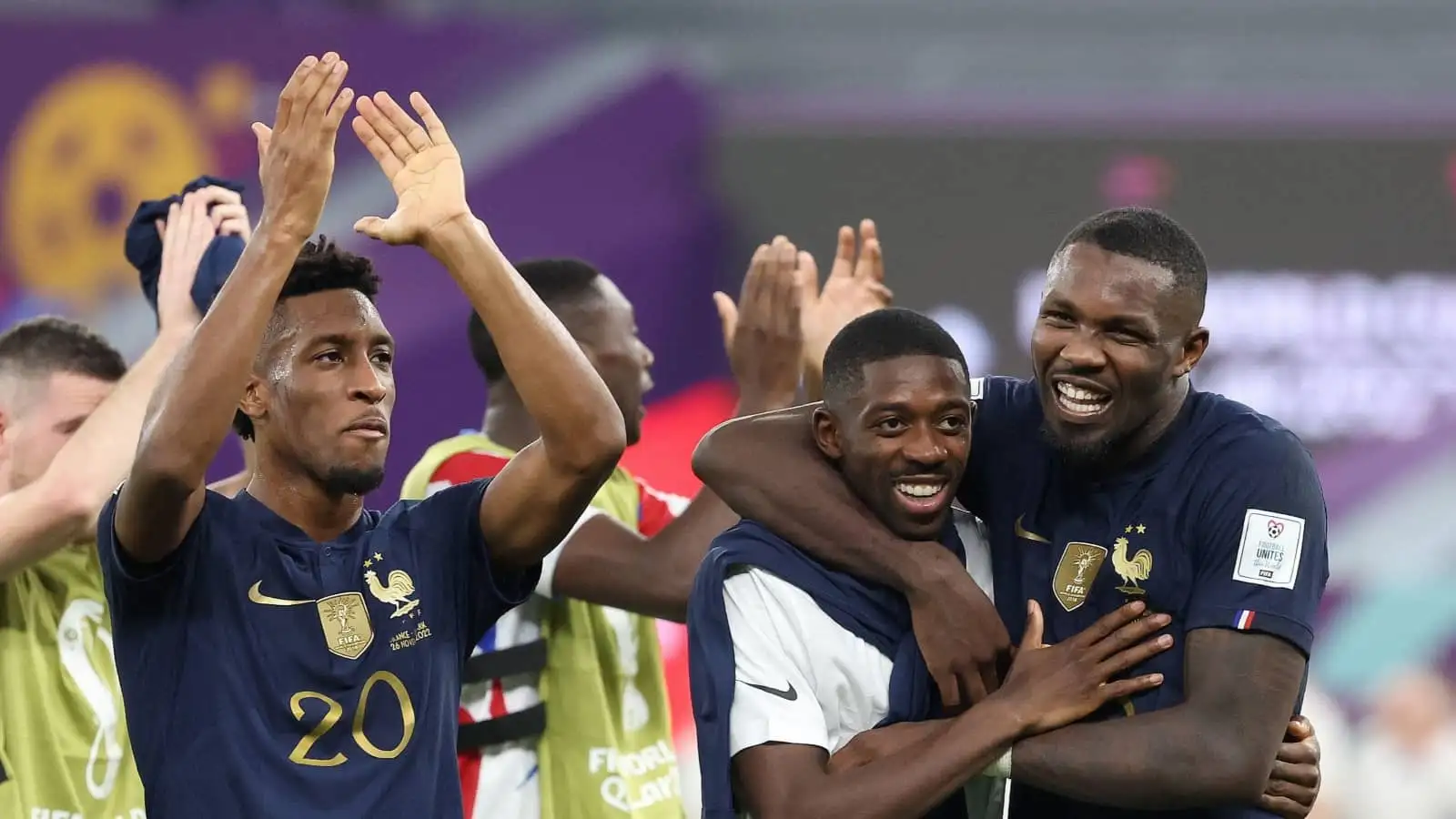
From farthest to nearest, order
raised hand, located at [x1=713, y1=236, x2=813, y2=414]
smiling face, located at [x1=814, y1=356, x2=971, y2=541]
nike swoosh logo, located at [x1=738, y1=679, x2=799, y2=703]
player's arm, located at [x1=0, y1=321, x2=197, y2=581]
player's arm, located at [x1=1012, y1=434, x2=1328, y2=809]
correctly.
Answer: raised hand, located at [x1=713, y1=236, x2=813, y2=414] → player's arm, located at [x1=0, y1=321, x2=197, y2=581] → smiling face, located at [x1=814, y1=356, x2=971, y2=541] → nike swoosh logo, located at [x1=738, y1=679, x2=799, y2=703] → player's arm, located at [x1=1012, y1=434, x2=1328, y2=809]

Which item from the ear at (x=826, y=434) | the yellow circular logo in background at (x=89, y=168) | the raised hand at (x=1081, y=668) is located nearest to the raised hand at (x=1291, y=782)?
the raised hand at (x=1081, y=668)

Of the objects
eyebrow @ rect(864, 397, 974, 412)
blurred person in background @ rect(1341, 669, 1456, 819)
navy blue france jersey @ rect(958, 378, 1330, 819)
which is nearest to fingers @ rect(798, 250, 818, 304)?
navy blue france jersey @ rect(958, 378, 1330, 819)

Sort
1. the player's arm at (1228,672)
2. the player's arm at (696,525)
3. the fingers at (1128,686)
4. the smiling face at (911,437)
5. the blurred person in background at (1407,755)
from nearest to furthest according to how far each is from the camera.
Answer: the player's arm at (1228,672) → the fingers at (1128,686) → the smiling face at (911,437) → the player's arm at (696,525) → the blurred person in background at (1407,755)

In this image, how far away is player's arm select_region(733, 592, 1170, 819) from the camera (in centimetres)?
305

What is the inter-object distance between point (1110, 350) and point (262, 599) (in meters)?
1.53

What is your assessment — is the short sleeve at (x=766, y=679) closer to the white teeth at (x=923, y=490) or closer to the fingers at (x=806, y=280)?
the white teeth at (x=923, y=490)

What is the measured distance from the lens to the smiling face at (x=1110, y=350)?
129 inches

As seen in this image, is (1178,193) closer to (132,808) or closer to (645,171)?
(645,171)

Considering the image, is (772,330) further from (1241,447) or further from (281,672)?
(281,672)

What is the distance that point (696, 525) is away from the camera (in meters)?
4.27

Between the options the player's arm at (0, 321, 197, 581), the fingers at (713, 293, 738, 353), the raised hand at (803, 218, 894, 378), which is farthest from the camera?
the fingers at (713, 293, 738, 353)

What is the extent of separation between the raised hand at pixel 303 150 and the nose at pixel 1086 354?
4.27ft

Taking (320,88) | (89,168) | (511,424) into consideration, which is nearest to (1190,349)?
(320,88)

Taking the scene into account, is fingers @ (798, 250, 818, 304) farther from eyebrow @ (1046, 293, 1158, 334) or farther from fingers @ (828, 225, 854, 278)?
eyebrow @ (1046, 293, 1158, 334)
